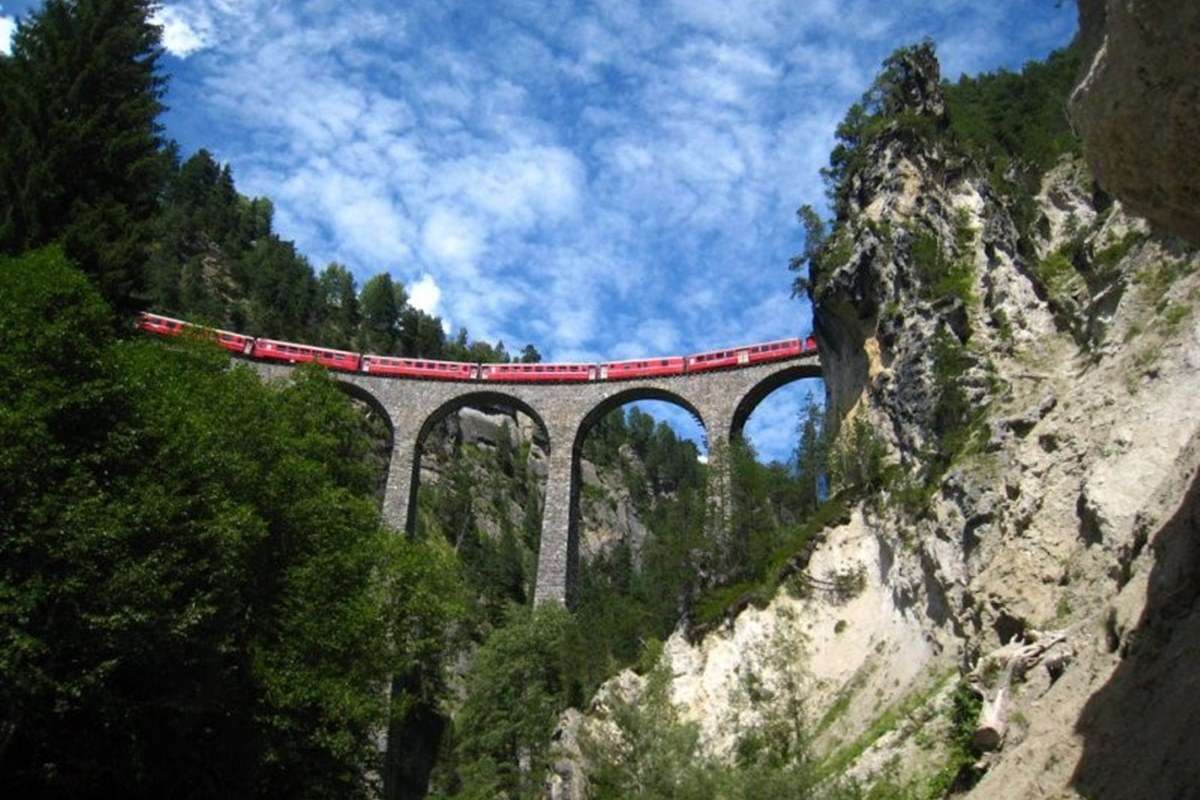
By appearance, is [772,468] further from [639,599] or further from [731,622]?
[731,622]

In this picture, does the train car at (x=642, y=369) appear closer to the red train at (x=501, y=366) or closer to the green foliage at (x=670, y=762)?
the red train at (x=501, y=366)

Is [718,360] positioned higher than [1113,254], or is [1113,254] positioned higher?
[718,360]

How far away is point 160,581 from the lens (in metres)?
14.8

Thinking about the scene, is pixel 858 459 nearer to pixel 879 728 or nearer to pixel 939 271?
pixel 939 271

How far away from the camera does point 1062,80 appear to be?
33000 millimetres

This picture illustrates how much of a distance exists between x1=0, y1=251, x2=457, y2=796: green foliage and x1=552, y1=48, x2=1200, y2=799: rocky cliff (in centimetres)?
901

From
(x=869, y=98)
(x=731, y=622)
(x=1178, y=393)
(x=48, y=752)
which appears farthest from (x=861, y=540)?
(x=48, y=752)

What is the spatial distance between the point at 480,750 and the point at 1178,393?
24.9 m

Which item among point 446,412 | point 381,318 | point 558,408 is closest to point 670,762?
point 558,408

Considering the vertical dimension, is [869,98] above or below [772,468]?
above

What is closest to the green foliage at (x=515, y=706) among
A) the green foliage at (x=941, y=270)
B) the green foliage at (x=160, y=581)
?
the green foliage at (x=160, y=581)

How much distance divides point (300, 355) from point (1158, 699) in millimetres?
40805

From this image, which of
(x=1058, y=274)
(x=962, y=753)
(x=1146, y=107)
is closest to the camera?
(x=1146, y=107)

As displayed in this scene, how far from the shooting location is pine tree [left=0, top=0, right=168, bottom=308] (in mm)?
19578
